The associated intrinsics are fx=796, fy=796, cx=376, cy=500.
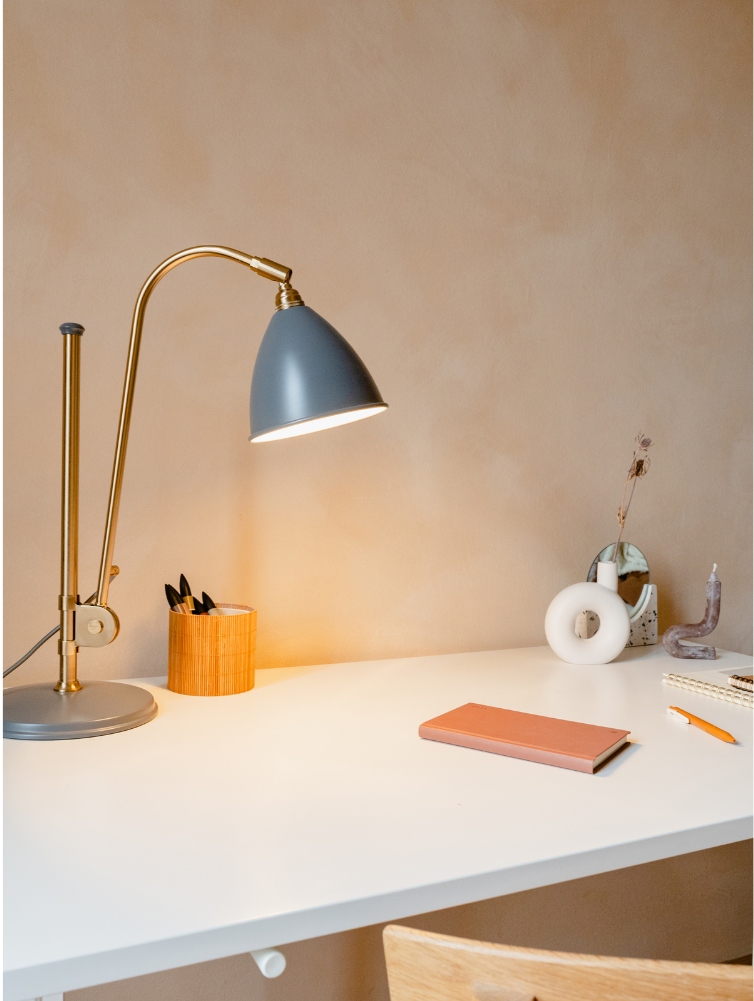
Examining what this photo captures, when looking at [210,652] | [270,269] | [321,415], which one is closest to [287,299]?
[270,269]

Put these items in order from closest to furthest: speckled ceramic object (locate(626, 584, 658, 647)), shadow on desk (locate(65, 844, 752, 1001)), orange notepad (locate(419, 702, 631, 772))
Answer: orange notepad (locate(419, 702, 631, 772)), shadow on desk (locate(65, 844, 752, 1001)), speckled ceramic object (locate(626, 584, 658, 647))

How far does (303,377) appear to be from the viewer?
87 centimetres

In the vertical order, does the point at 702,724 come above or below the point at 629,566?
below

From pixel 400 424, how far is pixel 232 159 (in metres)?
0.49

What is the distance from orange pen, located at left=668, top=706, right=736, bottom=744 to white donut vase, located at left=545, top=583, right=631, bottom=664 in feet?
0.84

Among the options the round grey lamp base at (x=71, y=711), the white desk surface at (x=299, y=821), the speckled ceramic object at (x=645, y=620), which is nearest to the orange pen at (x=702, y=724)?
the white desk surface at (x=299, y=821)

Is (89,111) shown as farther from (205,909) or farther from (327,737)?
(205,909)

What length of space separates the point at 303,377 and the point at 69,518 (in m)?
0.34

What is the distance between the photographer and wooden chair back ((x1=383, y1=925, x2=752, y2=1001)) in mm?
481

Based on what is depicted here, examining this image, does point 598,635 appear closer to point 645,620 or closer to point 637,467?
point 645,620

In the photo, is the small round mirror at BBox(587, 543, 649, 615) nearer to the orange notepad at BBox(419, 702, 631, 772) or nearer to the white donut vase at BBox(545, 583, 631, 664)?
the white donut vase at BBox(545, 583, 631, 664)

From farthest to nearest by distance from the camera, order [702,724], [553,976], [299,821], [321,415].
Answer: [702,724], [321,415], [299,821], [553,976]

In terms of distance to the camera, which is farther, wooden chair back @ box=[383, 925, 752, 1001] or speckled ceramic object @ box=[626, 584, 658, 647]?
speckled ceramic object @ box=[626, 584, 658, 647]

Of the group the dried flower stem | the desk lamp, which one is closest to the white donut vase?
the dried flower stem
